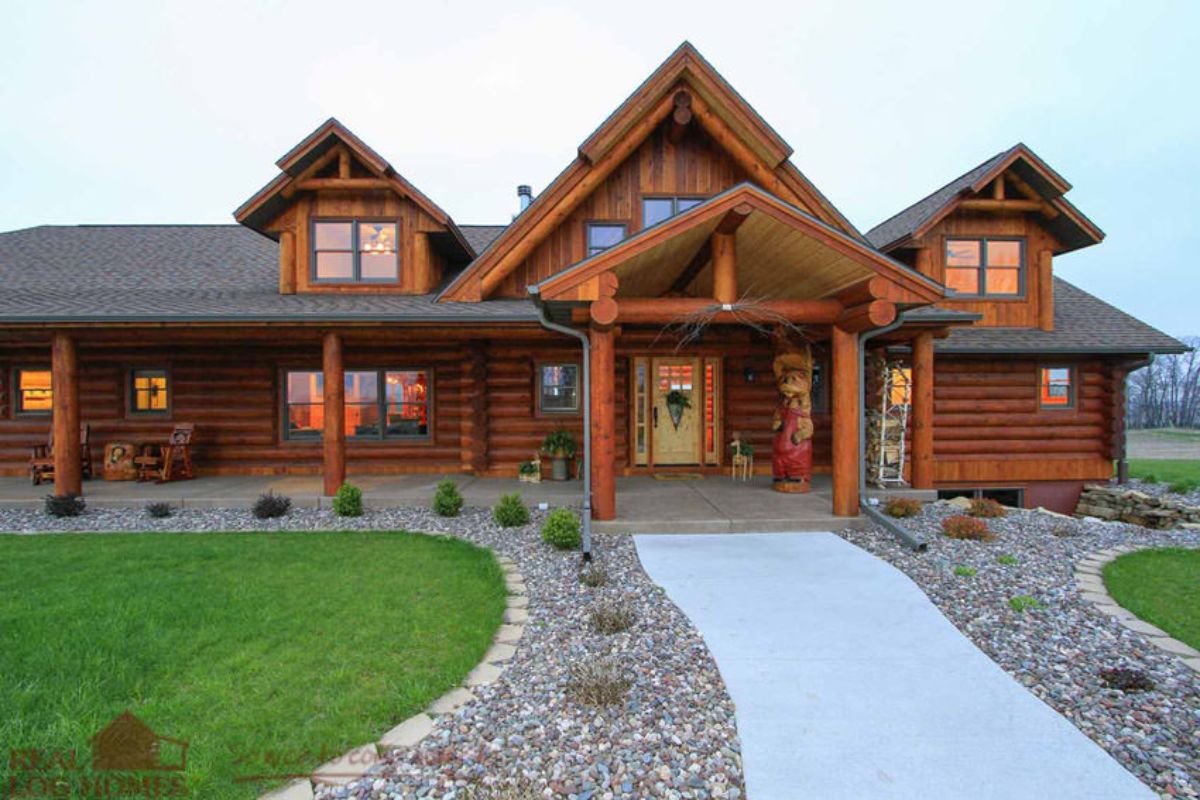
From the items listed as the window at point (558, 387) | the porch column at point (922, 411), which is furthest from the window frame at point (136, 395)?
the porch column at point (922, 411)

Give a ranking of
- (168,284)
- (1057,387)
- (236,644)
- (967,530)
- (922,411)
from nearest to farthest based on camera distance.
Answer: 1. (236,644)
2. (967,530)
3. (922,411)
4. (168,284)
5. (1057,387)

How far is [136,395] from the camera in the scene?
11.0 meters

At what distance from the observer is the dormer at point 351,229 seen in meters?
10.0

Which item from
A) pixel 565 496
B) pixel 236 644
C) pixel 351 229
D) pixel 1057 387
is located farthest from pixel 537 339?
pixel 1057 387

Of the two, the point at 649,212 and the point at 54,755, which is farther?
the point at 649,212

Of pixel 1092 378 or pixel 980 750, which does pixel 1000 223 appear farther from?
pixel 980 750

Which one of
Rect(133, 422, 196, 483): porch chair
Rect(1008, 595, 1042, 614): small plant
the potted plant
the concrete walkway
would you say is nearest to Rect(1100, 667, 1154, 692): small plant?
the concrete walkway

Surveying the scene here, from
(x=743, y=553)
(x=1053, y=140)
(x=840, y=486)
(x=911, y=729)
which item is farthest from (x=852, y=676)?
(x=1053, y=140)

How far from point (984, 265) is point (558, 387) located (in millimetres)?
8948

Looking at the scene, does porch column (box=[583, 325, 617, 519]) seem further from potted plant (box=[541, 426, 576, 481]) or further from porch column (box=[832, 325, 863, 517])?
potted plant (box=[541, 426, 576, 481])

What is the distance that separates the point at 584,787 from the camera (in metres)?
2.56

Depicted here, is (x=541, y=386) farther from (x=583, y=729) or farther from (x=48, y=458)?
(x=48, y=458)

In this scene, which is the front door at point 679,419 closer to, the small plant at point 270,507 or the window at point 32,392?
the small plant at point 270,507

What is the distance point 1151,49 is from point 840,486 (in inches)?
3061
